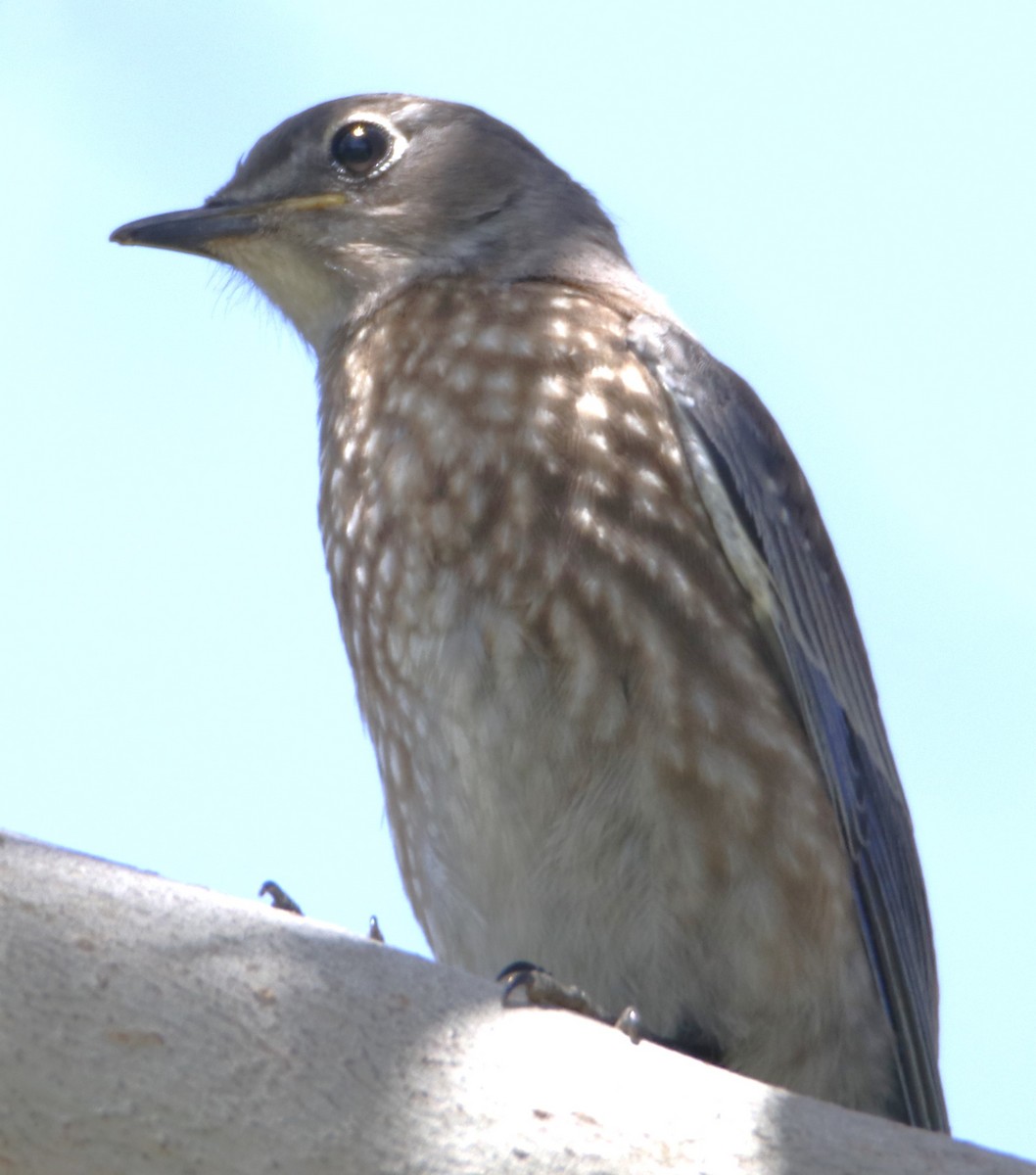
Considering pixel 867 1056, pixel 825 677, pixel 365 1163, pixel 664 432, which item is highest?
pixel 664 432

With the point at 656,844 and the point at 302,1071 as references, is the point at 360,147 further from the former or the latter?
the point at 302,1071

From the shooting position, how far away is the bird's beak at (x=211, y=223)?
17.5 feet

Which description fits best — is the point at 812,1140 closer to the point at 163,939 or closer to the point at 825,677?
the point at 163,939

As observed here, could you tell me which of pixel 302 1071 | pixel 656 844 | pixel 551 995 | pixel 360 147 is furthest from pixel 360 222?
pixel 302 1071

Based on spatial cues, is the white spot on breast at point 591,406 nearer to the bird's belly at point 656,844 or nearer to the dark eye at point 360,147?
the bird's belly at point 656,844

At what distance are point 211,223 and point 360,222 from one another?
17.5 inches

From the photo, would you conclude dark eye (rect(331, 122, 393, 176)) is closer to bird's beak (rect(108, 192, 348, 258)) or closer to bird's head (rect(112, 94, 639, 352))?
bird's head (rect(112, 94, 639, 352))

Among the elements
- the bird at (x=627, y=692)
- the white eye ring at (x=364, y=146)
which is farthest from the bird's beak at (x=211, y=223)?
the bird at (x=627, y=692)

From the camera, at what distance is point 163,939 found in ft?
8.71

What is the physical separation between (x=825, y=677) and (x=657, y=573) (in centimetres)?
60

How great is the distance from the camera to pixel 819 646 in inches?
178

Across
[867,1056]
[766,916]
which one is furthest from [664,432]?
[867,1056]

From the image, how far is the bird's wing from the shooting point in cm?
420

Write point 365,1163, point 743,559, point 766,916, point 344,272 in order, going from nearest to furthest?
point 365,1163 < point 766,916 < point 743,559 < point 344,272
